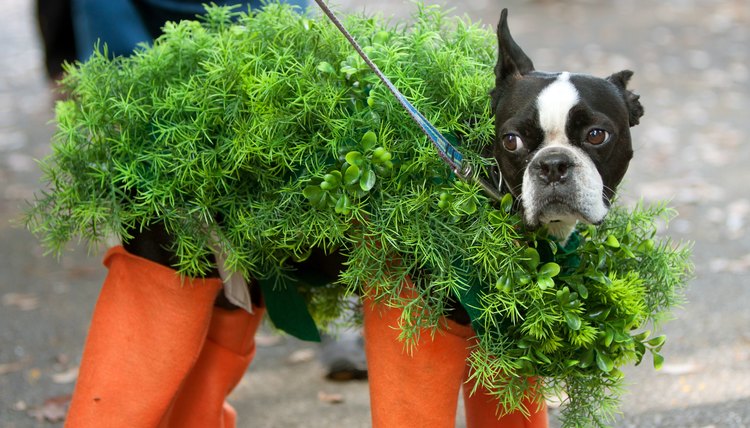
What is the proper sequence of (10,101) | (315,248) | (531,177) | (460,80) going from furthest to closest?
(10,101) < (315,248) < (460,80) < (531,177)

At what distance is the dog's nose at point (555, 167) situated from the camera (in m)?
2.18

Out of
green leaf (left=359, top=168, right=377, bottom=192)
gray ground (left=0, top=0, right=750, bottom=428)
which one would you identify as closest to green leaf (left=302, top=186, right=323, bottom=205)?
green leaf (left=359, top=168, right=377, bottom=192)

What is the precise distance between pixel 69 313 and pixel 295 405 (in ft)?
5.36

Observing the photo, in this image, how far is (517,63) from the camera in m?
2.35

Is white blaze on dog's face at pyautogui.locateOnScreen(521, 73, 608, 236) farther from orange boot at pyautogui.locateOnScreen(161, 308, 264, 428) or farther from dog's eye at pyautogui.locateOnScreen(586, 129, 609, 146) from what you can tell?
orange boot at pyautogui.locateOnScreen(161, 308, 264, 428)

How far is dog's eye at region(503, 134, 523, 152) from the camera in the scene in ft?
7.43

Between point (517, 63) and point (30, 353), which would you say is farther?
point (30, 353)

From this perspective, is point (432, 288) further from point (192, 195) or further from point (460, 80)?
point (192, 195)

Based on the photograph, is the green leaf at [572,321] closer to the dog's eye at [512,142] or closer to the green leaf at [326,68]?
the dog's eye at [512,142]

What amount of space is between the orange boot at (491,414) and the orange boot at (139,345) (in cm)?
75

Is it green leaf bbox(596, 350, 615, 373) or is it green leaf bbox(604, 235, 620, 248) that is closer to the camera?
green leaf bbox(596, 350, 615, 373)

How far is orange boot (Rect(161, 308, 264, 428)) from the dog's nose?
42.4 inches

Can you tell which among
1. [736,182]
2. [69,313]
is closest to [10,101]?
[69,313]

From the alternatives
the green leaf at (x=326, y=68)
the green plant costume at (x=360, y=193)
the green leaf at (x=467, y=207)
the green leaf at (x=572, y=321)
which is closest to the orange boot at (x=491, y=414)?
the green plant costume at (x=360, y=193)
